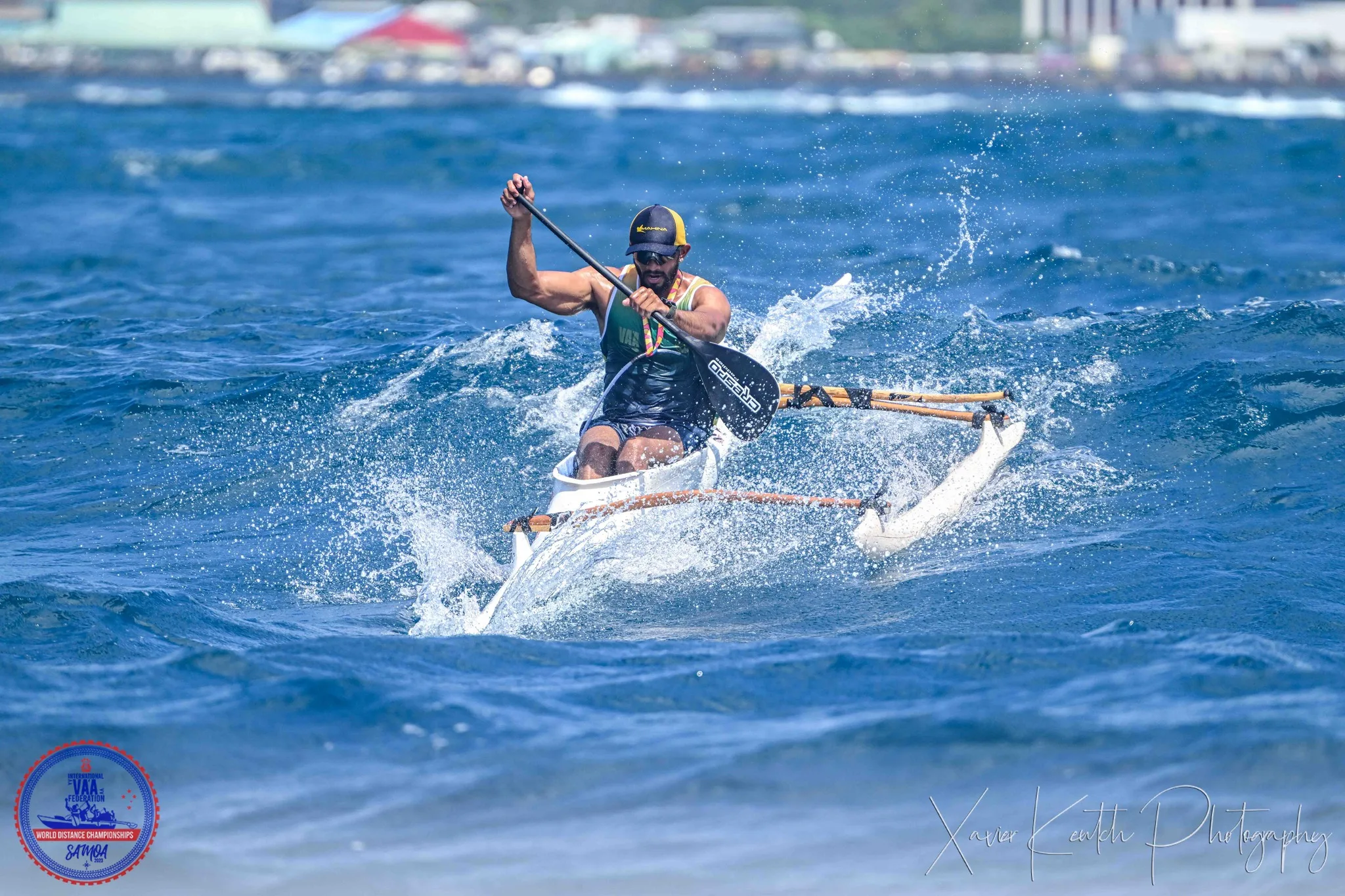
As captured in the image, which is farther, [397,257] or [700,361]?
[397,257]

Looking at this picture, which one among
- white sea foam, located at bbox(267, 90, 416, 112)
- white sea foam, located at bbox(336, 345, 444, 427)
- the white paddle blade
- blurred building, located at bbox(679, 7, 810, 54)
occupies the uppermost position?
blurred building, located at bbox(679, 7, 810, 54)

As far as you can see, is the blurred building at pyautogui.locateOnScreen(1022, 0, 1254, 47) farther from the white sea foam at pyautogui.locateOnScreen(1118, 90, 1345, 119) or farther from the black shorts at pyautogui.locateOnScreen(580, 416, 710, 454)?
the black shorts at pyautogui.locateOnScreen(580, 416, 710, 454)

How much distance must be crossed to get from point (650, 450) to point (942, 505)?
1.80 metres

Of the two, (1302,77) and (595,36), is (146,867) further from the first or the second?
(595,36)

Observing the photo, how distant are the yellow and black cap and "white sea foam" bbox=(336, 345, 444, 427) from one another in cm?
348

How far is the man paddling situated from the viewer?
765 cm

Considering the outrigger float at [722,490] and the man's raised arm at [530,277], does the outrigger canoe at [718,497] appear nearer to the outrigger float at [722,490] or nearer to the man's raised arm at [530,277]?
the outrigger float at [722,490]

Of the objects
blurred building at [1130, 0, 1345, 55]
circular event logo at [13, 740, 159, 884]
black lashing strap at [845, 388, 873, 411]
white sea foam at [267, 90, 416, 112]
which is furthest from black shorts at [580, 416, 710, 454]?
blurred building at [1130, 0, 1345, 55]

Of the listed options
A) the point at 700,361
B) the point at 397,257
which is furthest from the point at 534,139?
the point at 700,361

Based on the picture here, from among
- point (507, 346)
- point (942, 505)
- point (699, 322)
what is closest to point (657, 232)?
point (699, 322)

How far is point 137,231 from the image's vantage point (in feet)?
71.9

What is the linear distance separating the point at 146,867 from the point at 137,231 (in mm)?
18501

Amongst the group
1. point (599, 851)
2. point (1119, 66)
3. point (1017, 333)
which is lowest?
point (599, 851)

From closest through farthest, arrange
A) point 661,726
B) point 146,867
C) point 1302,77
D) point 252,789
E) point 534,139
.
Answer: point 146,867
point 252,789
point 661,726
point 534,139
point 1302,77
